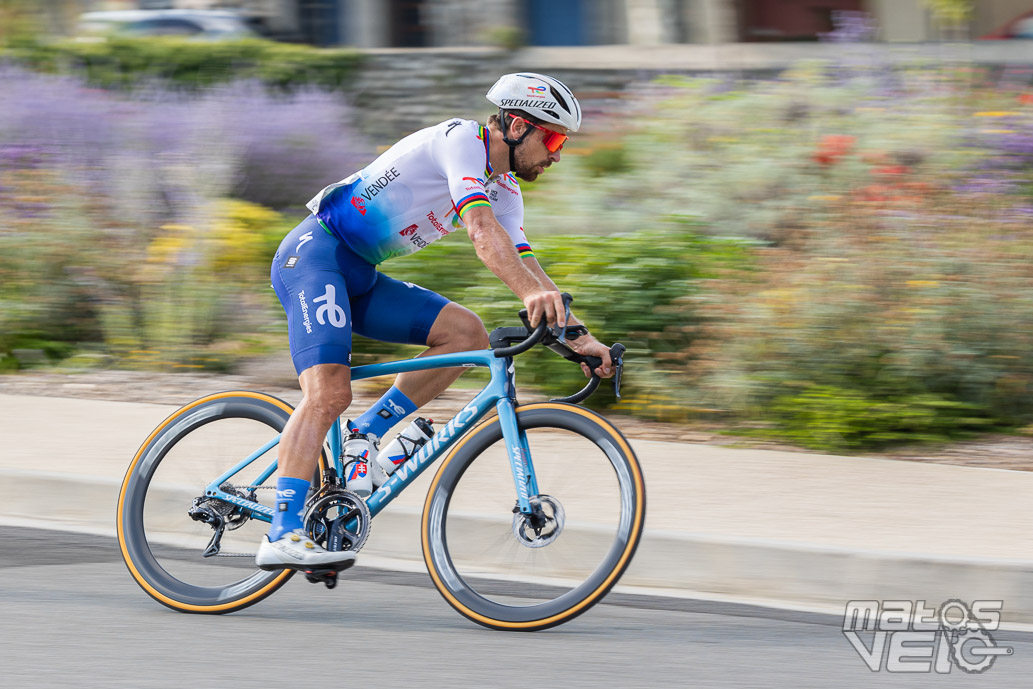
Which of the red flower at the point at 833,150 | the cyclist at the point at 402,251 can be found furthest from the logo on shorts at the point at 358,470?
the red flower at the point at 833,150

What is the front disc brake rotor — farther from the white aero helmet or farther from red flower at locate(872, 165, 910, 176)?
red flower at locate(872, 165, 910, 176)

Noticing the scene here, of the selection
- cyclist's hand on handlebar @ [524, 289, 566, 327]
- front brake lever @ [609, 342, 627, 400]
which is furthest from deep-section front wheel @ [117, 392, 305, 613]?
front brake lever @ [609, 342, 627, 400]

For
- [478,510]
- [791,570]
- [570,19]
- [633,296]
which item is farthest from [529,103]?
[570,19]

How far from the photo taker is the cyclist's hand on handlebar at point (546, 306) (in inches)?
168

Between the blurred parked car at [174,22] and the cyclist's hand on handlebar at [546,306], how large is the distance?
1614cm

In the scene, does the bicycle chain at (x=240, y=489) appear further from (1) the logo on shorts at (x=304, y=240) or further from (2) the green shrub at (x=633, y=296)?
(2) the green shrub at (x=633, y=296)

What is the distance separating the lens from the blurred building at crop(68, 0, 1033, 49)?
17328 mm

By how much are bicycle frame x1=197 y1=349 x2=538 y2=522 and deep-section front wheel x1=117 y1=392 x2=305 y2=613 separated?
0.28 feet

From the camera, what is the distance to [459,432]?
4652 mm

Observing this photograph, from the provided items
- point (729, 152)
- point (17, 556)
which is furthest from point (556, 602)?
point (729, 152)

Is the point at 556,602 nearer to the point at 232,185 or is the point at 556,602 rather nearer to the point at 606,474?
the point at 606,474

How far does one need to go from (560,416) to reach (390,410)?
28.6 inches

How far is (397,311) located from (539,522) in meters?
0.95

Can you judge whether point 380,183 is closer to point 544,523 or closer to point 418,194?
point 418,194
